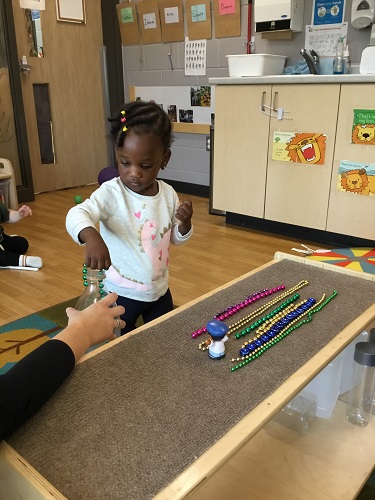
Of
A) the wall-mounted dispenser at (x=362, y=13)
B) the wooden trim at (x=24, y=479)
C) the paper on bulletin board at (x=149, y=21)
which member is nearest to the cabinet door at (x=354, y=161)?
the wall-mounted dispenser at (x=362, y=13)

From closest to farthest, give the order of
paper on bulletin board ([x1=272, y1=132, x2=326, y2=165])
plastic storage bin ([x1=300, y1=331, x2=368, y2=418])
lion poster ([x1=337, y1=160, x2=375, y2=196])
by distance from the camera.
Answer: plastic storage bin ([x1=300, y1=331, x2=368, y2=418]) → lion poster ([x1=337, y1=160, x2=375, y2=196]) → paper on bulletin board ([x1=272, y1=132, x2=326, y2=165])

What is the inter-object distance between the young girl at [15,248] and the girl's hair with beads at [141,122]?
4.50 feet

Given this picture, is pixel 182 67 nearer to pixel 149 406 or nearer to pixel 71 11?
pixel 71 11

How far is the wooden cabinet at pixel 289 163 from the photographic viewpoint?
2.42 metres

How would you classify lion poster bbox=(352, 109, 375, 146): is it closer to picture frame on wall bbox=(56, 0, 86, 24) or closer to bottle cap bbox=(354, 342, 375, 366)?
bottle cap bbox=(354, 342, 375, 366)

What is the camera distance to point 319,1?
284 centimetres

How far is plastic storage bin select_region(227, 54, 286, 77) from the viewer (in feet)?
9.10

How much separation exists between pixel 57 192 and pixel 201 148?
131 centimetres

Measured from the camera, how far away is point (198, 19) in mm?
3518

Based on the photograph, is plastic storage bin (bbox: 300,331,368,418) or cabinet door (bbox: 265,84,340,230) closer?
plastic storage bin (bbox: 300,331,368,418)

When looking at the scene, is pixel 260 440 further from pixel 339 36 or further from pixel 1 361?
pixel 339 36

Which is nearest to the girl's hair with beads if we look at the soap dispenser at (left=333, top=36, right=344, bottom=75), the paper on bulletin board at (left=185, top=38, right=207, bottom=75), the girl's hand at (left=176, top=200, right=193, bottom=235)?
the girl's hand at (left=176, top=200, right=193, bottom=235)

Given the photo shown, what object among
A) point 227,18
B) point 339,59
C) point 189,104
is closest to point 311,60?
point 339,59

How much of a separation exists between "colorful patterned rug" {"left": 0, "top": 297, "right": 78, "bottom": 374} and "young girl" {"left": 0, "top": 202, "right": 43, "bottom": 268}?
0.50 m
